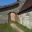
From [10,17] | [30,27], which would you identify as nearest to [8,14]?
[10,17]

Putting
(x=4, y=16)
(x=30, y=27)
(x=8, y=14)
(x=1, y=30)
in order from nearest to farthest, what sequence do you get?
(x=1, y=30), (x=30, y=27), (x=4, y=16), (x=8, y=14)

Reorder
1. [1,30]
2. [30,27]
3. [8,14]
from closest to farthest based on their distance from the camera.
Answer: [1,30] < [30,27] < [8,14]

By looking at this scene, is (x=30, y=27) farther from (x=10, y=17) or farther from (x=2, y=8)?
(x=2, y=8)

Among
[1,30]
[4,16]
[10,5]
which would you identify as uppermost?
[10,5]

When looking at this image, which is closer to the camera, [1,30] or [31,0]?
[1,30]

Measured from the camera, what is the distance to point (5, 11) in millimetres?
24797

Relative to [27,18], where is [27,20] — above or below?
below

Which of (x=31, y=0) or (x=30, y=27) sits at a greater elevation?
(x=31, y=0)

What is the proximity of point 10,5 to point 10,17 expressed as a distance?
2550mm

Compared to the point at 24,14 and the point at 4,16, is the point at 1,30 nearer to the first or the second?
the point at 24,14

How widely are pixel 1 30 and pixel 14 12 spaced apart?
8.41m

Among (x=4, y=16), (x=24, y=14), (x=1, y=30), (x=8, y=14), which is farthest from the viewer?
(x=8, y=14)

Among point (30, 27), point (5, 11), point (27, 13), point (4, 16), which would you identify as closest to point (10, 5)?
point (5, 11)

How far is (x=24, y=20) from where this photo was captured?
762 inches
